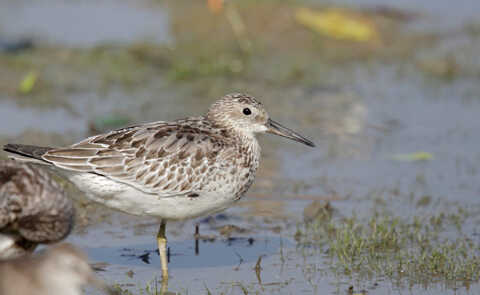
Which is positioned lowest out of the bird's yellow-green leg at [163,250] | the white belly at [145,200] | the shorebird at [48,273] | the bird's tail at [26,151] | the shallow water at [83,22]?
the shorebird at [48,273]

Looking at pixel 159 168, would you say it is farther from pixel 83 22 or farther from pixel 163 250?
pixel 83 22

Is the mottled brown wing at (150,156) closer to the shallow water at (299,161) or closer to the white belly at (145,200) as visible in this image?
the white belly at (145,200)

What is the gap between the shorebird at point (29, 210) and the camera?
633cm

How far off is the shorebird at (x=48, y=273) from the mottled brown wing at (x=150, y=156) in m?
1.60

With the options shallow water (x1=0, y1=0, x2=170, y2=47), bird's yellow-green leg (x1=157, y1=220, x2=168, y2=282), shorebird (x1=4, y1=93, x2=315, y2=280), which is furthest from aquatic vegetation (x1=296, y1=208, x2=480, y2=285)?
shallow water (x1=0, y1=0, x2=170, y2=47)

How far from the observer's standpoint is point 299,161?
36.0ft

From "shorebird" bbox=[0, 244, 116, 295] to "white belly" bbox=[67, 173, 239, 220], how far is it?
152 centimetres

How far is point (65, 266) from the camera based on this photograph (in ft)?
19.6

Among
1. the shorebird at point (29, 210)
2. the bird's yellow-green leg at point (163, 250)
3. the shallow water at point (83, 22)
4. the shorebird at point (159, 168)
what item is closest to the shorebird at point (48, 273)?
the shorebird at point (29, 210)

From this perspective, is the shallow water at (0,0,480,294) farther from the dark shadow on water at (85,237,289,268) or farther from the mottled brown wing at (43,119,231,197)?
the mottled brown wing at (43,119,231,197)

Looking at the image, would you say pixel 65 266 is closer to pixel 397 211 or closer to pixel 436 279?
pixel 436 279

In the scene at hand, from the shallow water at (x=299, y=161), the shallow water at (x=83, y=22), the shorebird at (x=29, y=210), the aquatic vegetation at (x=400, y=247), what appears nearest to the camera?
the shorebird at (x=29, y=210)

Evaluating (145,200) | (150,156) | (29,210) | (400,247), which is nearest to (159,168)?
(150,156)

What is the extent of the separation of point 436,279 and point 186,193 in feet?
7.27
